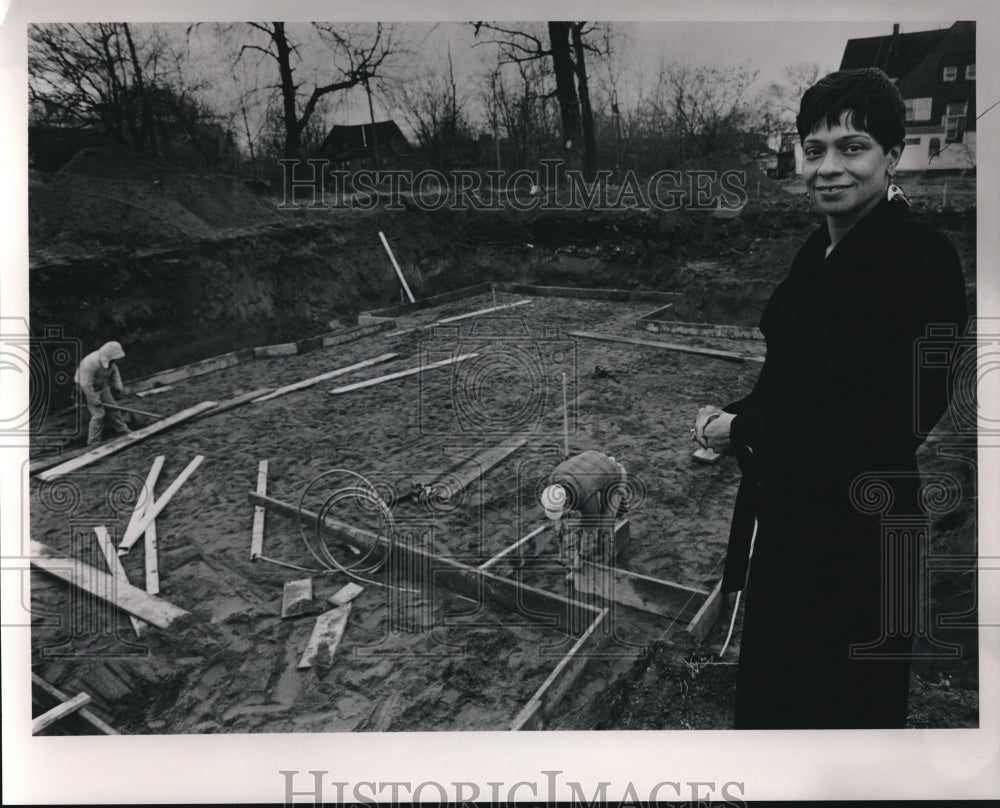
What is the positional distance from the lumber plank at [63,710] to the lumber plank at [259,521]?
78cm

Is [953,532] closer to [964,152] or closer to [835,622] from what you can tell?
[835,622]

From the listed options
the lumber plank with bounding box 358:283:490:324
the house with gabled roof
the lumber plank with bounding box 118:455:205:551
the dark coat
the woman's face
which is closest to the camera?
the dark coat

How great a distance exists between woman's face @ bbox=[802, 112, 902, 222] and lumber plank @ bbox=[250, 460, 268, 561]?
7.33ft

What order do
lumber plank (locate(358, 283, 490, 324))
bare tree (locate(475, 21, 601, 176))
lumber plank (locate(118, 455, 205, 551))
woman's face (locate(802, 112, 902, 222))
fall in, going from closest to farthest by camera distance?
woman's face (locate(802, 112, 902, 222)) → lumber plank (locate(118, 455, 205, 551)) → bare tree (locate(475, 21, 601, 176)) → lumber plank (locate(358, 283, 490, 324))

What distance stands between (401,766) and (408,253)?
1.95 meters

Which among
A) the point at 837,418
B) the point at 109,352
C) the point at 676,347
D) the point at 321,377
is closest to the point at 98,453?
the point at 109,352

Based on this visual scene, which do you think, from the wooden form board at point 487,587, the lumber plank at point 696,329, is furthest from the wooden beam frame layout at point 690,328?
the wooden form board at point 487,587

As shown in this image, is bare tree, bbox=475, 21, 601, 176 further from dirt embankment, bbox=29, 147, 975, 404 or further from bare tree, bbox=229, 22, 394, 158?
bare tree, bbox=229, 22, 394, 158

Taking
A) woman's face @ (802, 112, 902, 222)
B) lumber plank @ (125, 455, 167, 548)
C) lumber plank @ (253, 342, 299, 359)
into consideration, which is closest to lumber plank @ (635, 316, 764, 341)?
woman's face @ (802, 112, 902, 222)

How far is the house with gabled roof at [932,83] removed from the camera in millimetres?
3104

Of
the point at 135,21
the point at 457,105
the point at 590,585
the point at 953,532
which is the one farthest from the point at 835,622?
the point at 135,21

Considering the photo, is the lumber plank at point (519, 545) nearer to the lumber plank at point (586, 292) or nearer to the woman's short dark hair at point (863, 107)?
the lumber plank at point (586, 292)

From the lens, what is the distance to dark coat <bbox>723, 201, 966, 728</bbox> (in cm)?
283

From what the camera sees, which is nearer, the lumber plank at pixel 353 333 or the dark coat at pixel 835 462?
the dark coat at pixel 835 462
